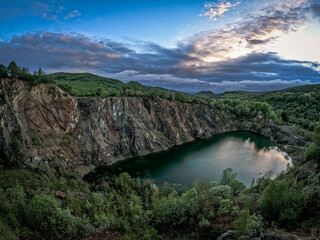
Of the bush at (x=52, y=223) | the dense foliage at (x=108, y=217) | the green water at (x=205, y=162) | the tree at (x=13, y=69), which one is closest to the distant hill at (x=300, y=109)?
the green water at (x=205, y=162)

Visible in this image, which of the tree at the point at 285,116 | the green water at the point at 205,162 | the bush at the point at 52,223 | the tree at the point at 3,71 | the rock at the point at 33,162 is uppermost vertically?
the tree at the point at 3,71

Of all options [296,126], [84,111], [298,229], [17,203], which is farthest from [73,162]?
[296,126]

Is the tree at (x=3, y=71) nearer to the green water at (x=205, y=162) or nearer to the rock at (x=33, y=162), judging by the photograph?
the rock at (x=33, y=162)

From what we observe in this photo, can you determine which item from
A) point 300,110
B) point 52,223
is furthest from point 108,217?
point 300,110

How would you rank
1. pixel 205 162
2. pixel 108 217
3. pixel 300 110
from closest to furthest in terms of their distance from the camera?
→ pixel 108 217
pixel 205 162
pixel 300 110

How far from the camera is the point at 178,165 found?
59250 millimetres

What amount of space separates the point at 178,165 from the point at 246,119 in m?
73.7

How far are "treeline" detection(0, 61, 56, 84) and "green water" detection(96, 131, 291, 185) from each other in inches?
1107

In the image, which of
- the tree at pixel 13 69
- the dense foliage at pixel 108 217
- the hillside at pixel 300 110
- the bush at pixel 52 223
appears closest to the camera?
the dense foliage at pixel 108 217

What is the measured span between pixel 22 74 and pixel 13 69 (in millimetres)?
2168

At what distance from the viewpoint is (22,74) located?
4938cm

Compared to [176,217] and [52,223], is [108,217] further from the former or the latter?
[176,217]

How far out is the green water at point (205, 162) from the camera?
5156 centimetres

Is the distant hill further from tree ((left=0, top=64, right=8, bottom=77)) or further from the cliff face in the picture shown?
tree ((left=0, top=64, right=8, bottom=77))
